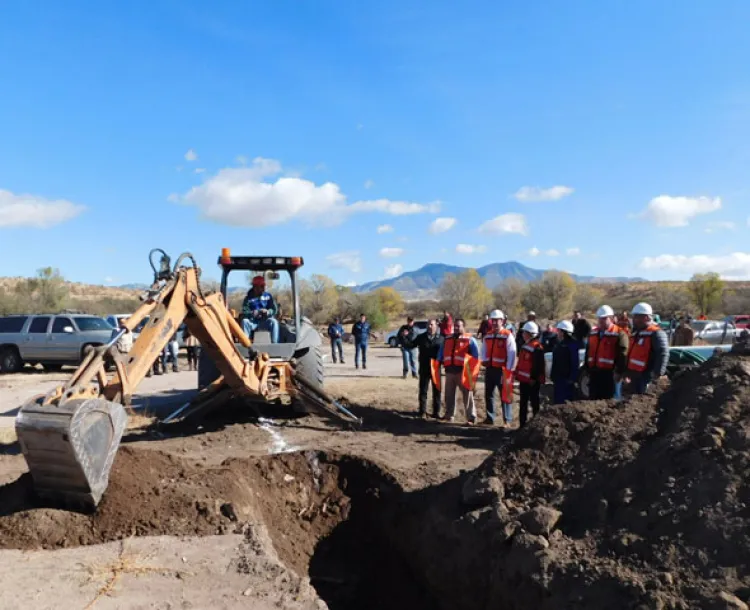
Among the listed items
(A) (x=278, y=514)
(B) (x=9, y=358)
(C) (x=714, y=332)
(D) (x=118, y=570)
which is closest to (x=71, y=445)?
(D) (x=118, y=570)

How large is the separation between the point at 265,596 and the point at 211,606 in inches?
13.6

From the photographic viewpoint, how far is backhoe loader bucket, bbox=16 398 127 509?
4.28 meters

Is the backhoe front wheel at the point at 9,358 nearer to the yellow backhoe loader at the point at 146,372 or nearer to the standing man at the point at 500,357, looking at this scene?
the yellow backhoe loader at the point at 146,372

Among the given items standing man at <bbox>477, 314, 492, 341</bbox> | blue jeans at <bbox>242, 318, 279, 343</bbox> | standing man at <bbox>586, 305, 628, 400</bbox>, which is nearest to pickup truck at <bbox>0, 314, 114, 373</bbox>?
blue jeans at <bbox>242, 318, 279, 343</bbox>

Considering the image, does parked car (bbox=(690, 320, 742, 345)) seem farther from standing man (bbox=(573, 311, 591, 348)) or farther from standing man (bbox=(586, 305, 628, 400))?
standing man (bbox=(586, 305, 628, 400))

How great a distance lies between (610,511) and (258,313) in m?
6.18

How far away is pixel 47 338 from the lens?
1773 cm

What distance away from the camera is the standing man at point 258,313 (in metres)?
9.22

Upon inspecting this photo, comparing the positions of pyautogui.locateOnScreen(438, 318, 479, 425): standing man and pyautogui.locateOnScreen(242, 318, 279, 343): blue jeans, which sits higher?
pyautogui.locateOnScreen(242, 318, 279, 343): blue jeans

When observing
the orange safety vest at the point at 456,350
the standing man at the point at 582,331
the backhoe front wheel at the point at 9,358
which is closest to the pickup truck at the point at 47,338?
the backhoe front wheel at the point at 9,358

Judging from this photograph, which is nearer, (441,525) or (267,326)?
(441,525)

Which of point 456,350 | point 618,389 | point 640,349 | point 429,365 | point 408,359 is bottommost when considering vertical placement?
point 408,359

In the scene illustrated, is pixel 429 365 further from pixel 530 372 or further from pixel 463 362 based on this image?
pixel 530 372

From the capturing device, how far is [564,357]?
844 cm
